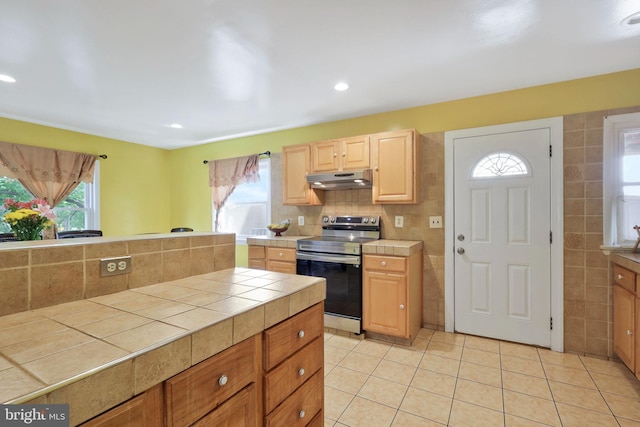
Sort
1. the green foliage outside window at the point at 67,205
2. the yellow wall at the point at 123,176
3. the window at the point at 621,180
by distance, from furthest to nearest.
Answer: the yellow wall at the point at 123,176, the green foliage outside window at the point at 67,205, the window at the point at 621,180

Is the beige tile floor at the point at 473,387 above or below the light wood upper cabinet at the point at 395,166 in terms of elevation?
below

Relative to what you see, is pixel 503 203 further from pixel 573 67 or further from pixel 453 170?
pixel 573 67

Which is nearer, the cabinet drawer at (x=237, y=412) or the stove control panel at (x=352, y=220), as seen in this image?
the cabinet drawer at (x=237, y=412)

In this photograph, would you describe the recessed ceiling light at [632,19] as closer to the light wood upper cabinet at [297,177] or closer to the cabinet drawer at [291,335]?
the cabinet drawer at [291,335]

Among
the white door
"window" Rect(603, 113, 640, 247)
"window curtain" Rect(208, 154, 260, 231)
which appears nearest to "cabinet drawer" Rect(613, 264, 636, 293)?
"window" Rect(603, 113, 640, 247)

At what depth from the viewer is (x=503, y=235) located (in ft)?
9.13

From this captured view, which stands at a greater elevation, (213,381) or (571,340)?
(213,381)

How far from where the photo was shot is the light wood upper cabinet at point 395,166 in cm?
295

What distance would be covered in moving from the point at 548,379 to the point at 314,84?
117 inches

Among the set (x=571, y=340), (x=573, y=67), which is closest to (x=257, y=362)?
(x=571, y=340)

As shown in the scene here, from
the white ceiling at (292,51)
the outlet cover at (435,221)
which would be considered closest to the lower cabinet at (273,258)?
the outlet cover at (435,221)

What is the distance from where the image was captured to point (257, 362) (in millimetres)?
1067

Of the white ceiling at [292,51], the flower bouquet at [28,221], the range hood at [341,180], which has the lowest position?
the flower bouquet at [28,221]

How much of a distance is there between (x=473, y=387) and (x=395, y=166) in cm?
197
